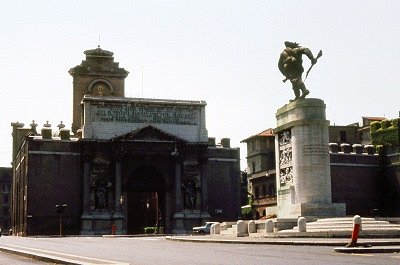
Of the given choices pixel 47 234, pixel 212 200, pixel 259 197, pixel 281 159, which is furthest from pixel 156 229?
pixel 281 159

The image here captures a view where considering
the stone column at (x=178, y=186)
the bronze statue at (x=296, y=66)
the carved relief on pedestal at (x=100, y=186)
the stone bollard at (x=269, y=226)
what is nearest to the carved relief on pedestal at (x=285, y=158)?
the bronze statue at (x=296, y=66)

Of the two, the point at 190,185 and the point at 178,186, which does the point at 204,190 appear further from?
the point at 178,186

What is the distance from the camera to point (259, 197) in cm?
8275

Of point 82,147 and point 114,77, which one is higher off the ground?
point 114,77

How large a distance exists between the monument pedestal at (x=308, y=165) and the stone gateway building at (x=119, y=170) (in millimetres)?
30322

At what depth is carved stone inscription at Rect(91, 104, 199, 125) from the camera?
62.8m

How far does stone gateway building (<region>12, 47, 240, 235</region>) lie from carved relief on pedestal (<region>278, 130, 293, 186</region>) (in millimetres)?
28736

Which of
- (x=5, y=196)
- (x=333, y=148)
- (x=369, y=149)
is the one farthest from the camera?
(x=5, y=196)

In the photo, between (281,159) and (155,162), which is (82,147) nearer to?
(155,162)

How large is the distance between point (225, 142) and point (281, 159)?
37.2m

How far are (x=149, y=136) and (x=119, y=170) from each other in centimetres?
442

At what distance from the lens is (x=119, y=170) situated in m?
61.9

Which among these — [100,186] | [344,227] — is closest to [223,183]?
[100,186]

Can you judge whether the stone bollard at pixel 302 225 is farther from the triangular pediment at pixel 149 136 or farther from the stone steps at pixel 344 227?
the triangular pediment at pixel 149 136
